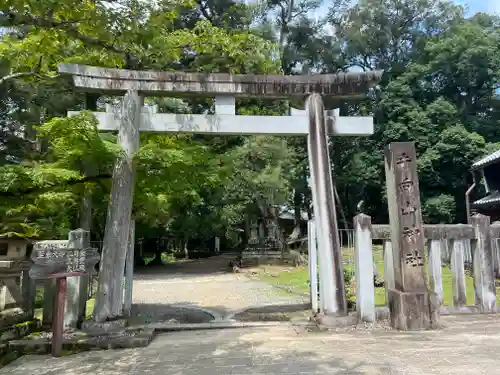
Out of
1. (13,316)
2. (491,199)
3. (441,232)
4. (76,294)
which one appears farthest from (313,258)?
(491,199)

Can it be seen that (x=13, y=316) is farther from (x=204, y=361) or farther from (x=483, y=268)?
(x=483, y=268)

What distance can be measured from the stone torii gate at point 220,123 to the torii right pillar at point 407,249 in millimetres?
954

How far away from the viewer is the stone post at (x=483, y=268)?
25.7 feet

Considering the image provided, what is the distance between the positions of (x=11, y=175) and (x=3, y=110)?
45.9ft

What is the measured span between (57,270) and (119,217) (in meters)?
1.73

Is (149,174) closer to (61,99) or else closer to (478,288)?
(478,288)

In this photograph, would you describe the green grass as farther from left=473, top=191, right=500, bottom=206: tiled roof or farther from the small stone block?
the small stone block

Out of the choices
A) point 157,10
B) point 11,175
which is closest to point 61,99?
point 11,175

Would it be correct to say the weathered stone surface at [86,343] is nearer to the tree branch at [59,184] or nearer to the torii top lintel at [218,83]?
the tree branch at [59,184]

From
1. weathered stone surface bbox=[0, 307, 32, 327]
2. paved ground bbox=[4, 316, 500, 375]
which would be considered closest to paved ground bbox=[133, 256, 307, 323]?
paved ground bbox=[4, 316, 500, 375]

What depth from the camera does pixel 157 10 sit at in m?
5.52

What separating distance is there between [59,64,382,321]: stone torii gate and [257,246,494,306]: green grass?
12.5ft

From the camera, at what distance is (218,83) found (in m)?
7.68

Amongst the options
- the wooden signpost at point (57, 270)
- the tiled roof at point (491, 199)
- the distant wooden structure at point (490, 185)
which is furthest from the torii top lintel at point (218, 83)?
the distant wooden structure at point (490, 185)
